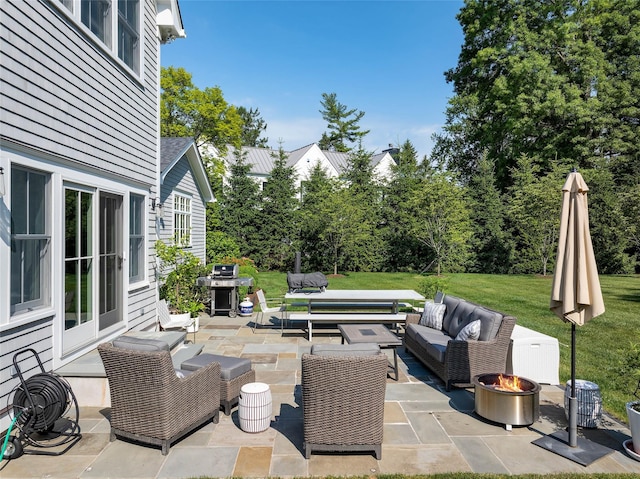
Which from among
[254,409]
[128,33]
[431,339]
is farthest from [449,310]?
[128,33]

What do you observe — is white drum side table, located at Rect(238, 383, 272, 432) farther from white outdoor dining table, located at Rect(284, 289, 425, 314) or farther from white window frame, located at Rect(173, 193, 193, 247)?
white window frame, located at Rect(173, 193, 193, 247)

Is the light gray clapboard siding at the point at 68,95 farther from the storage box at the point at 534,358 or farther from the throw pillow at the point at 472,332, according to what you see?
the storage box at the point at 534,358

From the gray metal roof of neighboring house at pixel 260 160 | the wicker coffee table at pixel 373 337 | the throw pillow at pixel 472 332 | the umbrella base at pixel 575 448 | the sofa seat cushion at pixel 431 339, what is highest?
the gray metal roof of neighboring house at pixel 260 160

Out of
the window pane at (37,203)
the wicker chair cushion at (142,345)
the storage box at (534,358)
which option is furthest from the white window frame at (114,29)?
the storage box at (534,358)

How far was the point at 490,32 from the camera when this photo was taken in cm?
2445

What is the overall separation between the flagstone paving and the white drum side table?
8 centimetres

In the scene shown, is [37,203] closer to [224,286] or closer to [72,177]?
[72,177]

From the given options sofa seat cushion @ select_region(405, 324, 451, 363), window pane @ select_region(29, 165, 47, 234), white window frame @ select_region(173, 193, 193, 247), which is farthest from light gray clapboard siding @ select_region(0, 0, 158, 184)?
sofa seat cushion @ select_region(405, 324, 451, 363)

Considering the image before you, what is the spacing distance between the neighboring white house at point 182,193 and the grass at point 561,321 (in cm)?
310

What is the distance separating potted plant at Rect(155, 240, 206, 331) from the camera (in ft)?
27.2

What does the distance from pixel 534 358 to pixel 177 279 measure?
22.0 ft

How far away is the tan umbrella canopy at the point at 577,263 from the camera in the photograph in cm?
376

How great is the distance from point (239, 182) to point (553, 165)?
573 inches

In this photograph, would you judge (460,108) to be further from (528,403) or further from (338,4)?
(528,403)
